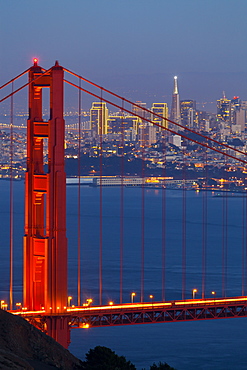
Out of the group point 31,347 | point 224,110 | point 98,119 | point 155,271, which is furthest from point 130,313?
point 224,110

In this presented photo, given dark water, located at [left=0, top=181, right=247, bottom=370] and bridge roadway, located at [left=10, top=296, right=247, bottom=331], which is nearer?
bridge roadway, located at [left=10, top=296, right=247, bottom=331]

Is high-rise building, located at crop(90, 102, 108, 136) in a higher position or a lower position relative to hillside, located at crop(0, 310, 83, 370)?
higher

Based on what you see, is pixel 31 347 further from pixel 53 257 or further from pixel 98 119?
pixel 98 119

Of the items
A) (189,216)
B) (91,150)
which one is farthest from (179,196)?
(189,216)

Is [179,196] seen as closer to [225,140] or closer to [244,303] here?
[225,140]

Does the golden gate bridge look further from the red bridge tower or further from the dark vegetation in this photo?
the dark vegetation

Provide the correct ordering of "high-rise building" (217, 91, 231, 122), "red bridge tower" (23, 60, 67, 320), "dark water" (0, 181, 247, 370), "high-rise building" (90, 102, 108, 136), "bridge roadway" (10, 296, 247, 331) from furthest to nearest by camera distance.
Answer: "high-rise building" (217, 91, 231, 122)
"high-rise building" (90, 102, 108, 136)
"dark water" (0, 181, 247, 370)
"red bridge tower" (23, 60, 67, 320)
"bridge roadway" (10, 296, 247, 331)

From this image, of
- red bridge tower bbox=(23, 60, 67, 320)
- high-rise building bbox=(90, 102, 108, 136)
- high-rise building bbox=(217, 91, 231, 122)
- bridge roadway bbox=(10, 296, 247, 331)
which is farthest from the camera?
high-rise building bbox=(217, 91, 231, 122)

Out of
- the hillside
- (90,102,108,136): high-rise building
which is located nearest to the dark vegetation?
the hillside
